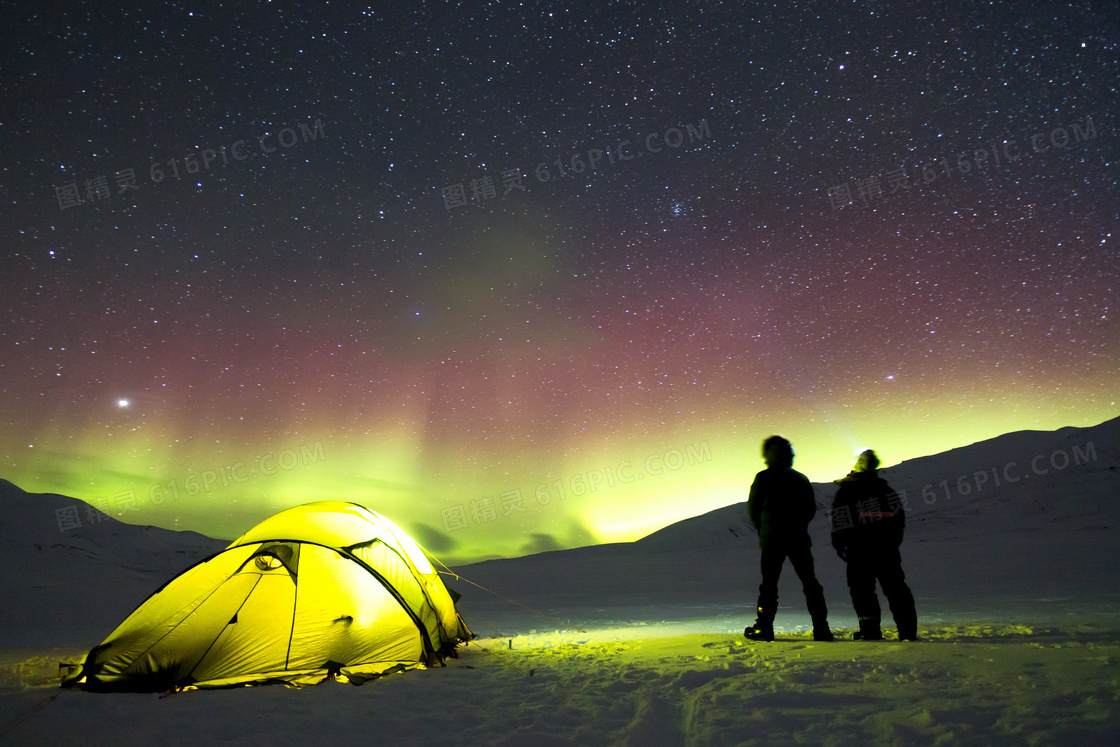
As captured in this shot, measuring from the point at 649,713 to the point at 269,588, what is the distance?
14.7 ft

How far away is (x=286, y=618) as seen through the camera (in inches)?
225

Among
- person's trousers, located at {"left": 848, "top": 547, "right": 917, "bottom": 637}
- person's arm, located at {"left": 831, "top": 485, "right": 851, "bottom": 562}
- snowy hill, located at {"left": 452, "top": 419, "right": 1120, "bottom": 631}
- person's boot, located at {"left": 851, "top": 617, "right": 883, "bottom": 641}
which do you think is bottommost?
snowy hill, located at {"left": 452, "top": 419, "right": 1120, "bottom": 631}

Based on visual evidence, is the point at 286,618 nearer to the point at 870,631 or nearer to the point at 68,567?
the point at 870,631

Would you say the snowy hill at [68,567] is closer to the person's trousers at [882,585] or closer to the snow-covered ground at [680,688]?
the snow-covered ground at [680,688]

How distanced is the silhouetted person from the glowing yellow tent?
12.3 ft

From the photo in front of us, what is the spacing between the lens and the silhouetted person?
5.45 meters

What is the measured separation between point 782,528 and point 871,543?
1.03 meters

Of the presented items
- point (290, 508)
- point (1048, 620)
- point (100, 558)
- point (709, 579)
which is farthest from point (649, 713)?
point (100, 558)

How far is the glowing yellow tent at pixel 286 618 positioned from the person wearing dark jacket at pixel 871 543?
470 centimetres

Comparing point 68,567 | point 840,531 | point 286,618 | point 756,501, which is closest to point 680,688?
point 756,501

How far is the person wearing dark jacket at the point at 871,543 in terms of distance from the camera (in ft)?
18.0

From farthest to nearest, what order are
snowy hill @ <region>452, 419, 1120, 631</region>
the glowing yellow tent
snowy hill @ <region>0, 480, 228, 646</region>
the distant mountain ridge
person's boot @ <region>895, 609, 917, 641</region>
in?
the distant mountain ridge < snowy hill @ <region>0, 480, 228, 646</region> < snowy hill @ <region>452, 419, 1120, 631</region> < person's boot @ <region>895, 609, 917, 641</region> < the glowing yellow tent

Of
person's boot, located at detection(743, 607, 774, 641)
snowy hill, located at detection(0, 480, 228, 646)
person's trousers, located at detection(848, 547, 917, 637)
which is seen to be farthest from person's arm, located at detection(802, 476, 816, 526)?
snowy hill, located at detection(0, 480, 228, 646)

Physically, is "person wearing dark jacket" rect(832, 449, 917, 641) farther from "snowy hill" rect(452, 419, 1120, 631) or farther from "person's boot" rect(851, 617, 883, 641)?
"snowy hill" rect(452, 419, 1120, 631)
